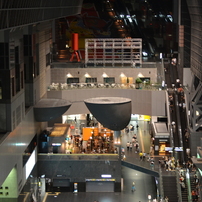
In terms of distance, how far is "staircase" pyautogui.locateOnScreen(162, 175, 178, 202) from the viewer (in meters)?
44.9

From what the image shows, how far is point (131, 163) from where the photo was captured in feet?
163

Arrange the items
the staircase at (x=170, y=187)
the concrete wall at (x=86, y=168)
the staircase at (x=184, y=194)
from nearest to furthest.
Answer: the staircase at (x=184, y=194) → the staircase at (x=170, y=187) → the concrete wall at (x=86, y=168)

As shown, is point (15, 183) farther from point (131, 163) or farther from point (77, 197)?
point (131, 163)

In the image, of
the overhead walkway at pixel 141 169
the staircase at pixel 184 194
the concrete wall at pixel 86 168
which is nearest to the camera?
the staircase at pixel 184 194

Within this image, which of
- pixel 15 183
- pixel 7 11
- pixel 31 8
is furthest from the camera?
pixel 15 183

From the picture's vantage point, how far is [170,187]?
45.8 m

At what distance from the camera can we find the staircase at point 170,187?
44.9 m

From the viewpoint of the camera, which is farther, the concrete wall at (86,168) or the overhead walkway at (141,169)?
the concrete wall at (86,168)

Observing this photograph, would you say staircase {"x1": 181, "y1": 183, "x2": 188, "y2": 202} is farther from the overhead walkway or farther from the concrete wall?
the concrete wall

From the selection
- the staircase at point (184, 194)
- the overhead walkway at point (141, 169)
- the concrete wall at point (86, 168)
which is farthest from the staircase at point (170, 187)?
the concrete wall at point (86, 168)

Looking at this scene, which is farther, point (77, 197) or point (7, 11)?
point (77, 197)

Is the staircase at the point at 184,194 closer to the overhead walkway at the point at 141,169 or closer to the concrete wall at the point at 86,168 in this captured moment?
the overhead walkway at the point at 141,169

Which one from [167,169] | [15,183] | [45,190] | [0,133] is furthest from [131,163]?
[0,133]

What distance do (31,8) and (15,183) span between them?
36.7ft
